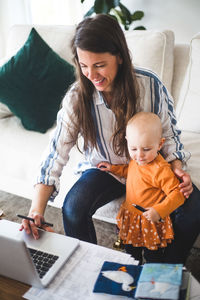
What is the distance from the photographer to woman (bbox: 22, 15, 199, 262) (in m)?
1.12

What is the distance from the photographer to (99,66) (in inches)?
42.1

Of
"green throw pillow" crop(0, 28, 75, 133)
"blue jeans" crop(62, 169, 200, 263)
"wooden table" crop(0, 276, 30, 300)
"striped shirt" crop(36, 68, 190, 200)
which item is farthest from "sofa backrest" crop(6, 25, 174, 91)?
"wooden table" crop(0, 276, 30, 300)

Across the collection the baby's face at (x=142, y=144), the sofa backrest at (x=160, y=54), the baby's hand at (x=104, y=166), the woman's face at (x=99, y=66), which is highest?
the woman's face at (x=99, y=66)

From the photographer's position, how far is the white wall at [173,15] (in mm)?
2531

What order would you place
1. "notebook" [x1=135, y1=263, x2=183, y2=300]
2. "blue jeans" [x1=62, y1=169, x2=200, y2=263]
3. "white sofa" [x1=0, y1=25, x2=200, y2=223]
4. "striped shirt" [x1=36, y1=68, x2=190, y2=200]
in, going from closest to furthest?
"notebook" [x1=135, y1=263, x2=183, y2=300] < "blue jeans" [x1=62, y1=169, x2=200, y2=263] < "striped shirt" [x1=36, y1=68, x2=190, y2=200] < "white sofa" [x1=0, y1=25, x2=200, y2=223]

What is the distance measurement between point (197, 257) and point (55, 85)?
123cm

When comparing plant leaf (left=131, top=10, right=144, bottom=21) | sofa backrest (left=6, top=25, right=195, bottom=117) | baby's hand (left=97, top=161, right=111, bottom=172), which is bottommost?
baby's hand (left=97, top=161, right=111, bottom=172)

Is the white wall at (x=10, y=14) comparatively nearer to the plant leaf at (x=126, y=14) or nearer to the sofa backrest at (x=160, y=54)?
the plant leaf at (x=126, y=14)

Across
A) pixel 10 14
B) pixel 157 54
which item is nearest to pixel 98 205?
pixel 157 54

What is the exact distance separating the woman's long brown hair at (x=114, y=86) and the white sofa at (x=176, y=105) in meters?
0.36

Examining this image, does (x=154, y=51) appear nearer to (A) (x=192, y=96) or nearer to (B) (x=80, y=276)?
(A) (x=192, y=96)

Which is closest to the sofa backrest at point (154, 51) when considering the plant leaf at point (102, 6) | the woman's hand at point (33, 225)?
the plant leaf at point (102, 6)

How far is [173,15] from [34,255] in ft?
7.74

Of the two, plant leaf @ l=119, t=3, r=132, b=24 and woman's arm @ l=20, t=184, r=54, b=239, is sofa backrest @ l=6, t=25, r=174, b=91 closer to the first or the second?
plant leaf @ l=119, t=3, r=132, b=24
